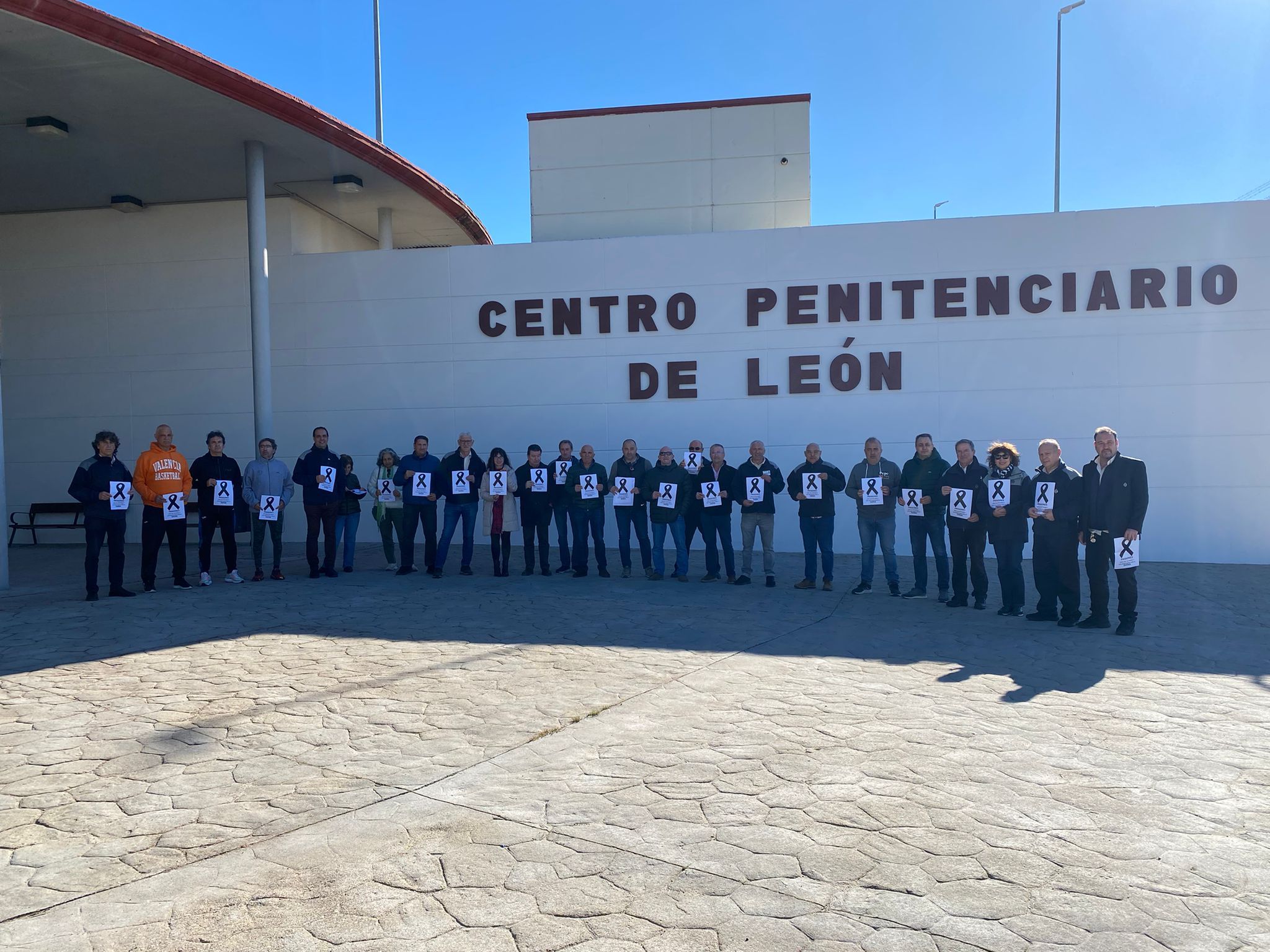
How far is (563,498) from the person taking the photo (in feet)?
39.9

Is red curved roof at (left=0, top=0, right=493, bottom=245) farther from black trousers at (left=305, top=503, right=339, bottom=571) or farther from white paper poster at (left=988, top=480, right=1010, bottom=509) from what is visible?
white paper poster at (left=988, top=480, right=1010, bottom=509)

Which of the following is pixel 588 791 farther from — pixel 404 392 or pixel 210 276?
pixel 210 276

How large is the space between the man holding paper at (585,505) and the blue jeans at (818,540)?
261 centimetres

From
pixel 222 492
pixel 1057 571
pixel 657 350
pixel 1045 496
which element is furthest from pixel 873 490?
pixel 222 492

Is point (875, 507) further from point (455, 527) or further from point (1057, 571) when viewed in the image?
point (455, 527)

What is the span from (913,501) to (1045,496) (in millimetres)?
1646

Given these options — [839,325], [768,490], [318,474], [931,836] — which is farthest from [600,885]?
[839,325]

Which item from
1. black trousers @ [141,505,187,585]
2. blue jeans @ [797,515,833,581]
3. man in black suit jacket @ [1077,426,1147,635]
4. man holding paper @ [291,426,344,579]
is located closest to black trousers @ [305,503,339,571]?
man holding paper @ [291,426,344,579]

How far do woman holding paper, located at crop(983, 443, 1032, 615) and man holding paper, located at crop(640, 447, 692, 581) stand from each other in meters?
3.75

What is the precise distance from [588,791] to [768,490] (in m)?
7.34

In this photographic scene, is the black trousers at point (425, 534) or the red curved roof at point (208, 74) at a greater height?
the red curved roof at point (208, 74)

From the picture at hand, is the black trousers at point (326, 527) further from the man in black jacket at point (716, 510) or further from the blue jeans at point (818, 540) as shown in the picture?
the blue jeans at point (818, 540)

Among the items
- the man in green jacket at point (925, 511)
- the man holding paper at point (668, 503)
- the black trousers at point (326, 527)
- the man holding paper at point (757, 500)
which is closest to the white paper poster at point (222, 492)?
the black trousers at point (326, 527)

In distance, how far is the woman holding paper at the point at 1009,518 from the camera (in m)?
9.44
